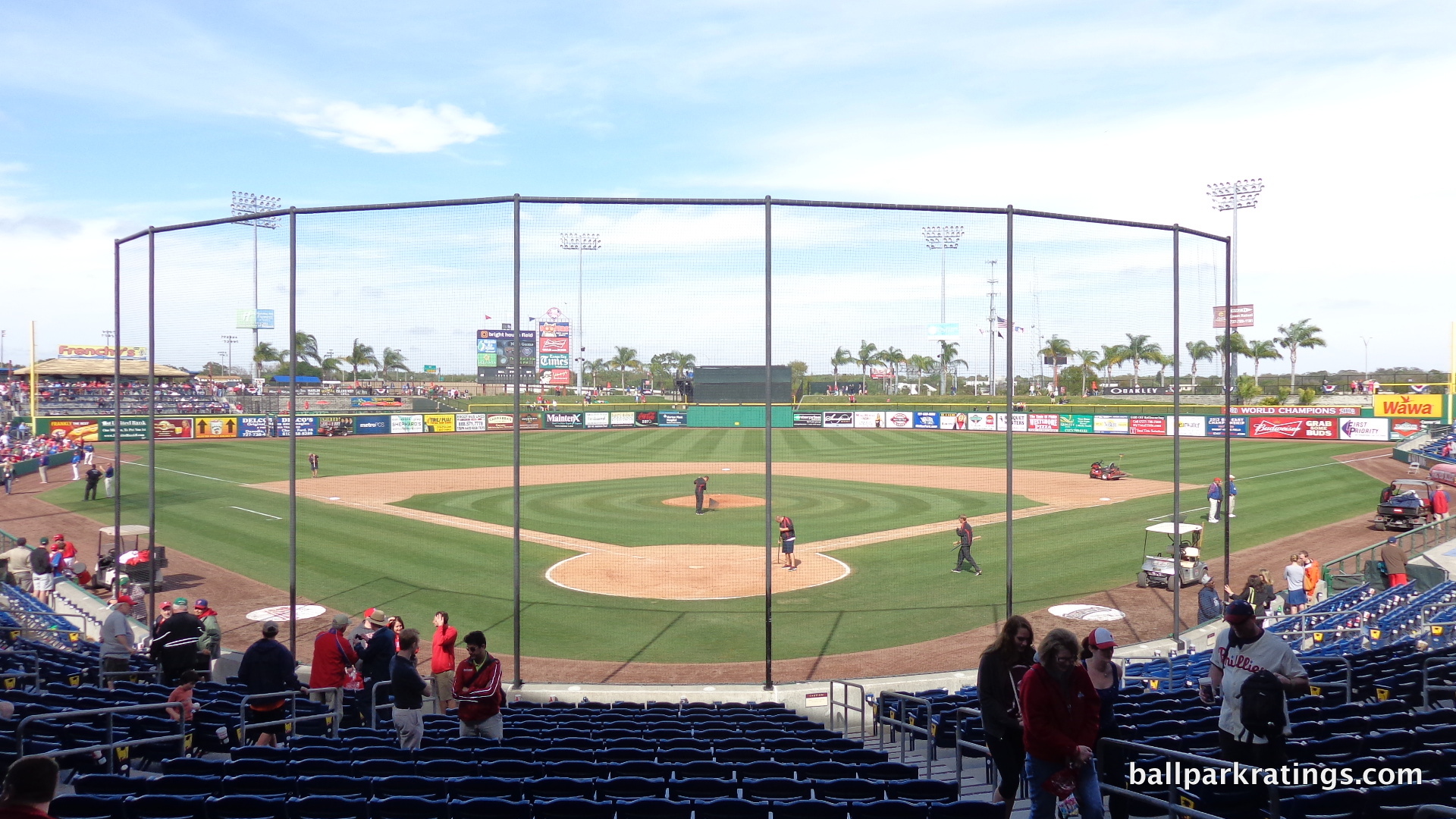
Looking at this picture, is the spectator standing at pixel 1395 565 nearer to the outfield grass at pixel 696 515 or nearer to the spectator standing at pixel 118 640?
the outfield grass at pixel 696 515

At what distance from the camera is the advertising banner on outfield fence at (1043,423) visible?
207 ft

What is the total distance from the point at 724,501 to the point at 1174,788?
28352 millimetres

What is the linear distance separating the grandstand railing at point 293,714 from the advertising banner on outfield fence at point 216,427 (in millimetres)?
57006

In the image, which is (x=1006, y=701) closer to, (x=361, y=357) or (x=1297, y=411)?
(x=361, y=357)

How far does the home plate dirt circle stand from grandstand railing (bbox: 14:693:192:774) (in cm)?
1208

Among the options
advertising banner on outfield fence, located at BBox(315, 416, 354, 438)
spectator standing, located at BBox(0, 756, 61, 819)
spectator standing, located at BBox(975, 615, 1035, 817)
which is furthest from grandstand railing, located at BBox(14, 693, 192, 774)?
advertising banner on outfield fence, located at BBox(315, 416, 354, 438)

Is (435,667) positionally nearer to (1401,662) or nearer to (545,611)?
(545,611)

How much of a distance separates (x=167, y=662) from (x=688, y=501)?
23523 millimetres

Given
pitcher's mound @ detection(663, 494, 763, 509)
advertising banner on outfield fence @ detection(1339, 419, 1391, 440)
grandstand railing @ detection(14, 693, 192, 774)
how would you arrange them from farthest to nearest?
advertising banner on outfield fence @ detection(1339, 419, 1391, 440), pitcher's mound @ detection(663, 494, 763, 509), grandstand railing @ detection(14, 693, 192, 774)

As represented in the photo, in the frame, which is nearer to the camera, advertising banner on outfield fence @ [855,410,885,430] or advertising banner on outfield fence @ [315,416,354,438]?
advertising banner on outfield fence @ [315,416,354,438]

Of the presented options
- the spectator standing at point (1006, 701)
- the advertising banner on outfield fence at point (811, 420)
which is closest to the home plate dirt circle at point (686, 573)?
the spectator standing at point (1006, 701)

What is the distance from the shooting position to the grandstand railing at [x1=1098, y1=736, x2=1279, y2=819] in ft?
16.2

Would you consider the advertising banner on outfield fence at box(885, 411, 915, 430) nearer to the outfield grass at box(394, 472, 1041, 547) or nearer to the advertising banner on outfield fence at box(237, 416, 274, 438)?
the outfield grass at box(394, 472, 1041, 547)

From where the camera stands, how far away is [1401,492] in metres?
27.4
